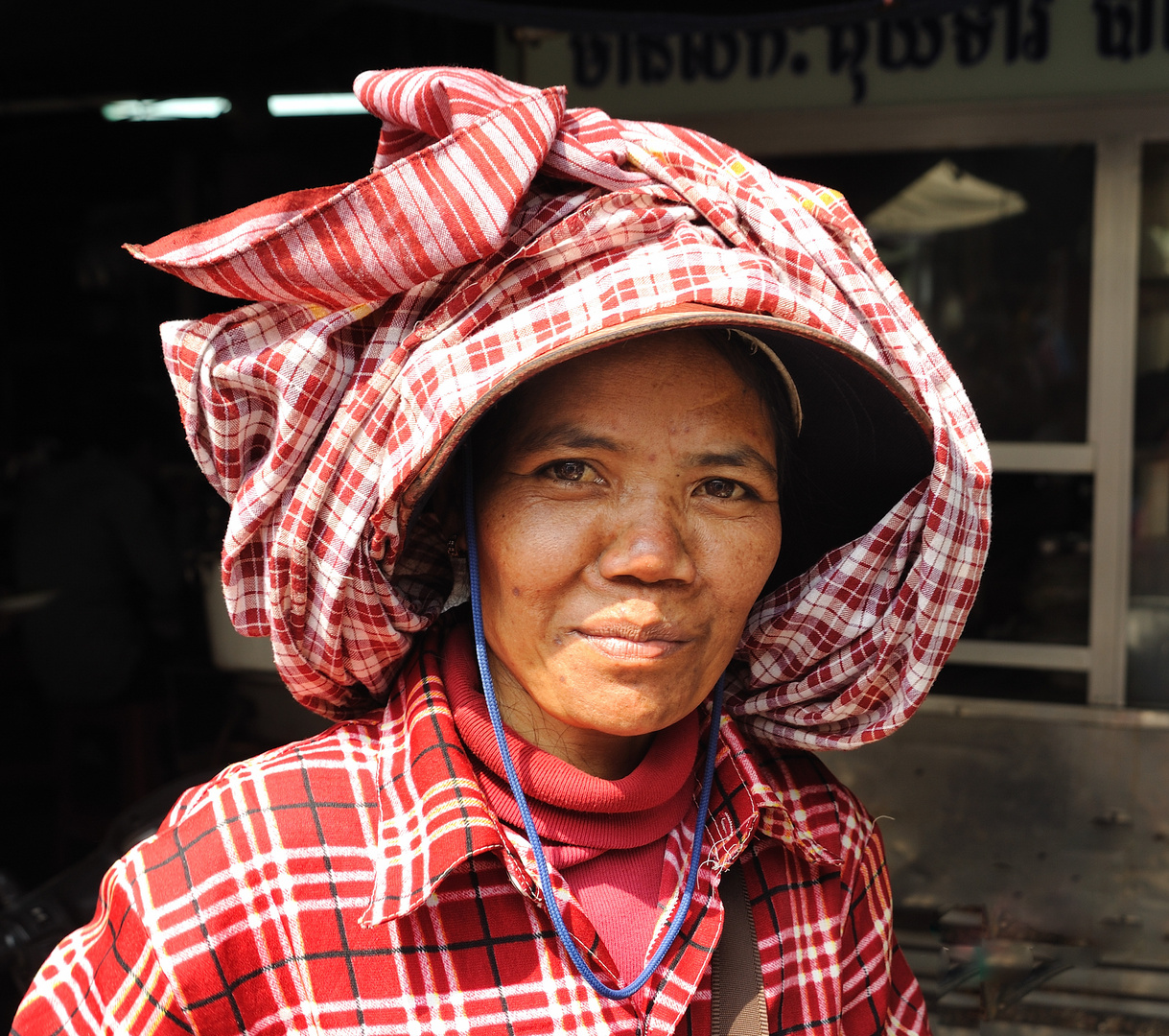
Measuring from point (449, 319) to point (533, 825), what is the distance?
546mm

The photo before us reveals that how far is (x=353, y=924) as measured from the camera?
1.09 m

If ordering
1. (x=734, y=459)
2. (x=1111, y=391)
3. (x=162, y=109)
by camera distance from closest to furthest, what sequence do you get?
(x=734, y=459)
(x=1111, y=391)
(x=162, y=109)

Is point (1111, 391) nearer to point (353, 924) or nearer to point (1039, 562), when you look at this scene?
point (1039, 562)

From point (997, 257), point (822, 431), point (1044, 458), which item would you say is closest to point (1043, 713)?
point (1044, 458)

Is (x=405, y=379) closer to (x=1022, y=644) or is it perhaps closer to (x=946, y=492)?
(x=946, y=492)

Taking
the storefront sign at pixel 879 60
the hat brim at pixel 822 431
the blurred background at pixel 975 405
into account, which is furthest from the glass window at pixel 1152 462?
the hat brim at pixel 822 431

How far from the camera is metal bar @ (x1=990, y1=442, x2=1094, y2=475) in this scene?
4480mm

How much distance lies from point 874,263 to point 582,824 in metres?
0.73

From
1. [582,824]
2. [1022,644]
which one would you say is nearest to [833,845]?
[582,824]

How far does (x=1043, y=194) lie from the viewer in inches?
172

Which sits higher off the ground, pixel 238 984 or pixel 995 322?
pixel 995 322

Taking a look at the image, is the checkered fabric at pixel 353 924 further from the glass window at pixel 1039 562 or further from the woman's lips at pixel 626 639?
the glass window at pixel 1039 562

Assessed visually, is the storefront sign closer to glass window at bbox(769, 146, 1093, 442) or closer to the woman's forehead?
glass window at bbox(769, 146, 1093, 442)

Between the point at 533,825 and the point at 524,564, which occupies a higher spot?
the point at 524,564
